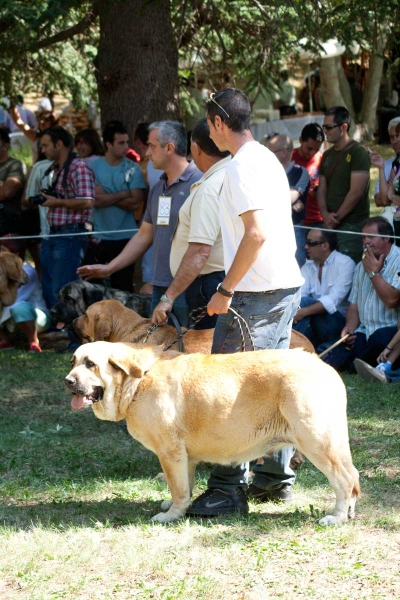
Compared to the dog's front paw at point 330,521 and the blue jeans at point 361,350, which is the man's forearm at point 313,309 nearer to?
the blue jeans at point 361,350

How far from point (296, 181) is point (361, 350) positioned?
7.79ft

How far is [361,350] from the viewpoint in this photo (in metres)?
8.52

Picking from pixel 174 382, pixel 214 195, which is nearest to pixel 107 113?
pixel 214 195

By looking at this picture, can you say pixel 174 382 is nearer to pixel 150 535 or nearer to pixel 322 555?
pixel 150 535

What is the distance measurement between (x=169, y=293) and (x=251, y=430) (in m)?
1.24

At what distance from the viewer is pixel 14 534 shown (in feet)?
14.9

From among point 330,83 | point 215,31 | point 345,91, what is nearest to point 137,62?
point 215,31

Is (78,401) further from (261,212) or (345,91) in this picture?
(345,91)

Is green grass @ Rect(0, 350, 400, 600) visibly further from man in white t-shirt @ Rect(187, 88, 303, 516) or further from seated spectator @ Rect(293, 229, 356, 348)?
seated spectator @ Rect(293, 229, 356, 348)

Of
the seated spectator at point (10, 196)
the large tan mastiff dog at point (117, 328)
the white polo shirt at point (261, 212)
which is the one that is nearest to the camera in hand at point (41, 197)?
the seated spectator at point (10, 196)

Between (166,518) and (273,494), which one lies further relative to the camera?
(273,494)

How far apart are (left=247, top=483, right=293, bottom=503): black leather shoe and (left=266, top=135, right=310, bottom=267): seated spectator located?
16.0 ft

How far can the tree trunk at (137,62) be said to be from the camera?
1039cm

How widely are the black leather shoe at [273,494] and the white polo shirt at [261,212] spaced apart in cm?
122
